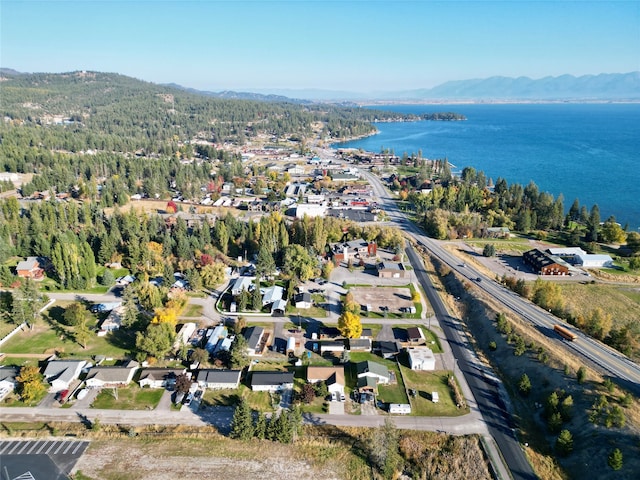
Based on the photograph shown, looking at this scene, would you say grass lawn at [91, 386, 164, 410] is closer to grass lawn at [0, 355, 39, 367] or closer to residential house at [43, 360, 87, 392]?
residential house at [43, 360, 87, 392]

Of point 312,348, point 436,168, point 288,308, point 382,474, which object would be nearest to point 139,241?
point 288,308

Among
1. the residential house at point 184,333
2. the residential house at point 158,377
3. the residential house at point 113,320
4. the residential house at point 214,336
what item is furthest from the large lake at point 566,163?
the residential house at point 113,320

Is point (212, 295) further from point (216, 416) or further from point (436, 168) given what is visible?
point (436, 168)

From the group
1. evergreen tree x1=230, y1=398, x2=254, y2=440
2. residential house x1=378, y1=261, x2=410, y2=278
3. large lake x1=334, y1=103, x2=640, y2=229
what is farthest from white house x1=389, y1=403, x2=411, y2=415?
large lake x1=334, y1=103, x2=640, y2=229

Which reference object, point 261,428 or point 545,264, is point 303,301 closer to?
point 261,428

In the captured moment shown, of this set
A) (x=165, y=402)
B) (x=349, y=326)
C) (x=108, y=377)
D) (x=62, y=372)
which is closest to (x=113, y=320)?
(x=62, y=372)
